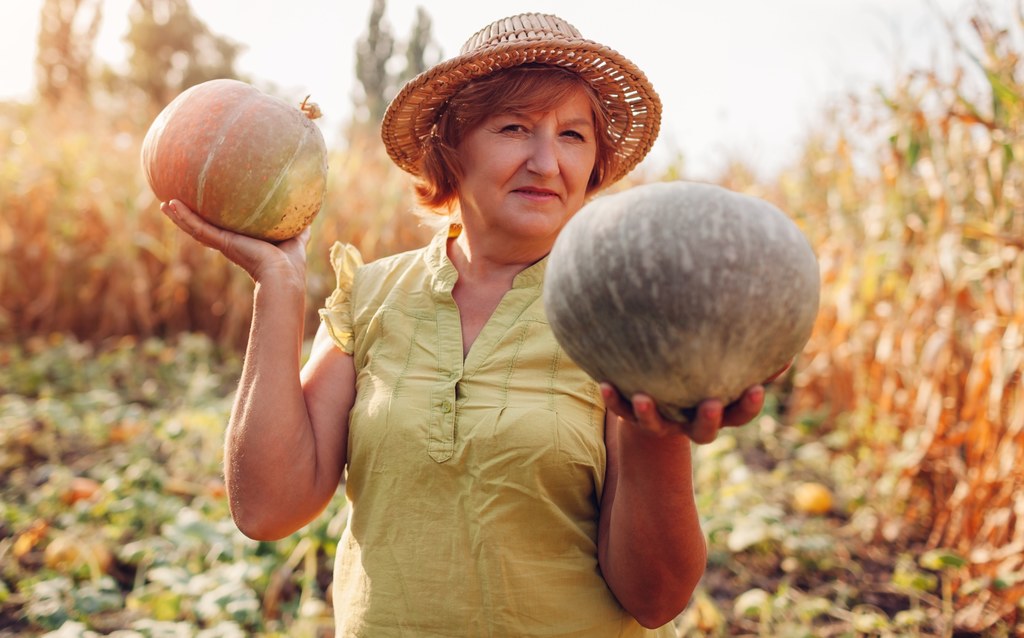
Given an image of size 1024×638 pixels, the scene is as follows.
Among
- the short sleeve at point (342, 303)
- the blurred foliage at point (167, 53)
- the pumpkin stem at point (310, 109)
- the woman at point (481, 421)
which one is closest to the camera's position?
the woman at point (481, 421)

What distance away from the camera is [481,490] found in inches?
55.5

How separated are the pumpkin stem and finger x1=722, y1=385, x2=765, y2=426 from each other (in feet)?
3.78


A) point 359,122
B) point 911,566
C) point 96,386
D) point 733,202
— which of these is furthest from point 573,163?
point 359,122

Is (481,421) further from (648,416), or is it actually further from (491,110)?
(491,110)

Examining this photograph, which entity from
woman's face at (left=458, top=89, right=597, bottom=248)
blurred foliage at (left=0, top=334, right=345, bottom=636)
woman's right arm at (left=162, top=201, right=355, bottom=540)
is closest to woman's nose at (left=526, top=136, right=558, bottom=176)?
woman's face at (left=458, top=89, right=597, bottom=248)

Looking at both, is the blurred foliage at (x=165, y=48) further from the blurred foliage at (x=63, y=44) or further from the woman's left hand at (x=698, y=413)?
the woman's left hand at (x=698, y=413)

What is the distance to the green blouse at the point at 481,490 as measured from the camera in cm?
140

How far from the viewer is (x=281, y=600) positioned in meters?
2.72

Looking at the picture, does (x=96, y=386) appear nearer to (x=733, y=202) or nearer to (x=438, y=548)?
(x=438, y=548)

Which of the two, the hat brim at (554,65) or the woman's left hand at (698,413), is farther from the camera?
the hat brim at (554,65)

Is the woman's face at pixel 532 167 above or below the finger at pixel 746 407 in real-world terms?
above

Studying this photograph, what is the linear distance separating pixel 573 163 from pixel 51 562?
2.36 meters

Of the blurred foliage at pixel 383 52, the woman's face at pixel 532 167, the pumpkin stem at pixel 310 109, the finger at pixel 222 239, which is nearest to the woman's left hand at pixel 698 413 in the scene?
the woman's face at pixel 532 167

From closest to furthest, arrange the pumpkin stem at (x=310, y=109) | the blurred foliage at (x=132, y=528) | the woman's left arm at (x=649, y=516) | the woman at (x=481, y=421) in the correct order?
the woman's left arm at (x=649, y=516)
the woman at (x=481, y=421)
the pumpkin stem at (x=310, y=109)
the blurred foliage at (x=132, y=528)
